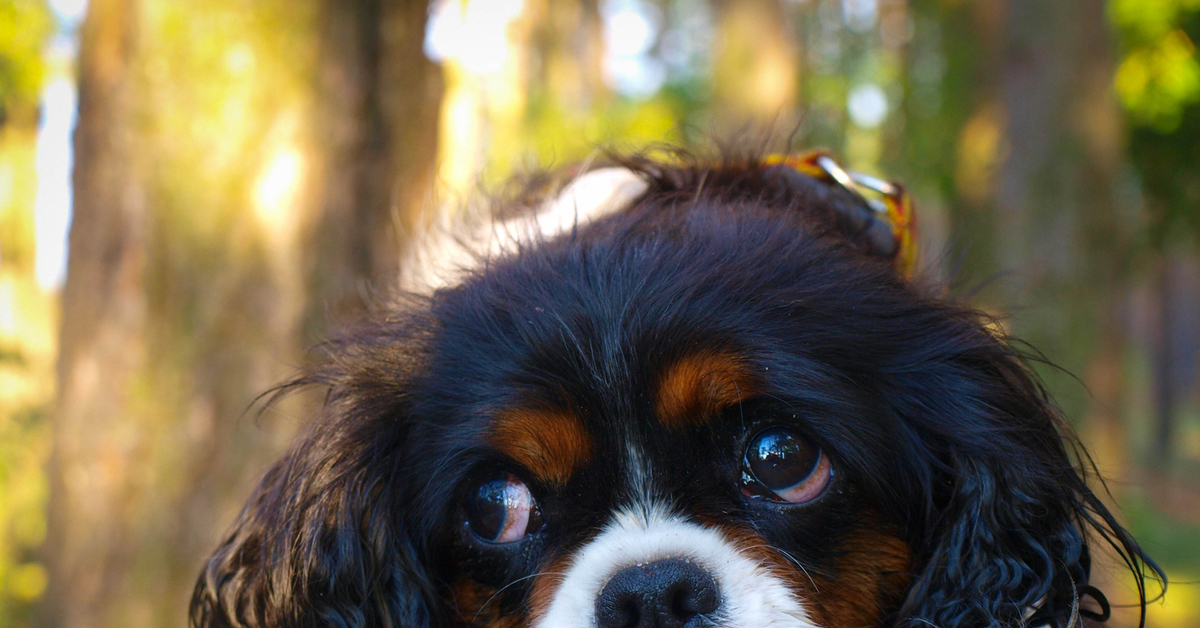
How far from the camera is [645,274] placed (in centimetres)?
229

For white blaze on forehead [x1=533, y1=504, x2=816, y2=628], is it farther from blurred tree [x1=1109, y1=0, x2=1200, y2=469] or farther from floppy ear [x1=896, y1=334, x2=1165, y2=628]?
blurred tree [x1=1109, y1=0, x2=1200, y2=469]

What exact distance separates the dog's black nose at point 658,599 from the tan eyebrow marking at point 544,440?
12.2 inches

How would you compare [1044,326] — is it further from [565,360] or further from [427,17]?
[565,360]

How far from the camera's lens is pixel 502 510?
2285 mm

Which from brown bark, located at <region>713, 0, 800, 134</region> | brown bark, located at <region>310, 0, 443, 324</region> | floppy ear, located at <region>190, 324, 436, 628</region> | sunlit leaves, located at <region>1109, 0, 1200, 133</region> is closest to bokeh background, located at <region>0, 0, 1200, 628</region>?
brown bark, located at <region>310, 0, 443, 324</region>

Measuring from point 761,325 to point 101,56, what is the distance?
343 centimetres

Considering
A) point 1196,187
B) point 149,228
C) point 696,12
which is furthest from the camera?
point 696,12

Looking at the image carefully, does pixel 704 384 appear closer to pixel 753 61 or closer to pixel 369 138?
pixel 369 138

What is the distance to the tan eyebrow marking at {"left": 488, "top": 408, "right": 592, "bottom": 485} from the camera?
2152 millimetres

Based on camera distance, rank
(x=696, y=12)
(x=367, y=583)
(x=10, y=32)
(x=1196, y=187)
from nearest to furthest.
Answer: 1. (x=367, y=583)
2. (x=10, y=32)
3. (x=1196, y=187)
4. (x=696, y=12)

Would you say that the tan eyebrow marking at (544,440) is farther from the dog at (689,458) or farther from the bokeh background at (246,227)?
the bokeh background at (246,227)

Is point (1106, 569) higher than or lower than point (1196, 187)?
higher

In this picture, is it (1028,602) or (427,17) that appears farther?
(427,17)

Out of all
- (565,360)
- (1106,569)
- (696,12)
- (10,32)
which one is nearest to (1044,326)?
(1106,569)
